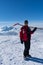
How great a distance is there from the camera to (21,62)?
6891mm

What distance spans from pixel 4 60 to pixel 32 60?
122 cm

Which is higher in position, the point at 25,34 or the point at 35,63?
the point at 25,34

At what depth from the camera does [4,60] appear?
283 inches

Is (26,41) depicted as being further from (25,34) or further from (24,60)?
(24,60)

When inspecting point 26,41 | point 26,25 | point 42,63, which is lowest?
point 42,63

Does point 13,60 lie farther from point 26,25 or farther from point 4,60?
point 26,25

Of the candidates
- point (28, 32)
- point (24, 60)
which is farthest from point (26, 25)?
point (24, 60)

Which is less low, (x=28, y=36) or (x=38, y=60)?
(x=28, y=36)

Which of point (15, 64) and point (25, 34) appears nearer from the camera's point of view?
point (15, 64)

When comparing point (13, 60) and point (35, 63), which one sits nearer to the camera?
point (35, 63)

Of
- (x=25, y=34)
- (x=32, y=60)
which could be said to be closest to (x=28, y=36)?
(x=25, y=34)

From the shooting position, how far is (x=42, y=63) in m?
6.75

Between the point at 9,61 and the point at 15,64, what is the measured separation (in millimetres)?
520

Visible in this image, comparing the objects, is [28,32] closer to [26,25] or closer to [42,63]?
[26,25]
